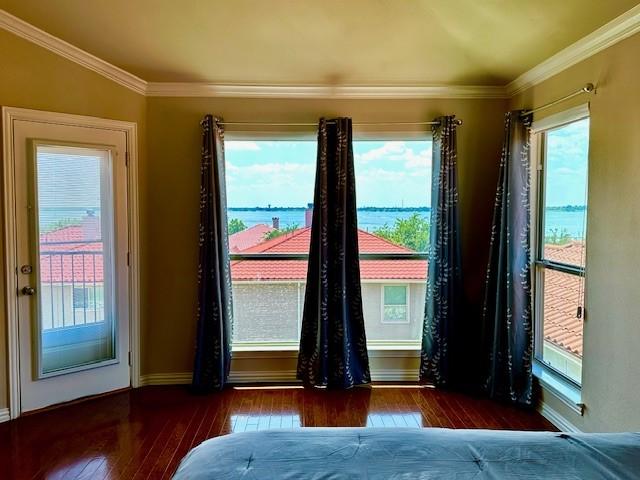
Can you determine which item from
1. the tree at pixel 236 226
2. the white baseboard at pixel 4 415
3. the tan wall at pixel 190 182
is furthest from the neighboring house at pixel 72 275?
the tree at pixel 236 226

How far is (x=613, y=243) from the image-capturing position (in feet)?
7.95

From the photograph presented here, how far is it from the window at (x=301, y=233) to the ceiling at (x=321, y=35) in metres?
0.62

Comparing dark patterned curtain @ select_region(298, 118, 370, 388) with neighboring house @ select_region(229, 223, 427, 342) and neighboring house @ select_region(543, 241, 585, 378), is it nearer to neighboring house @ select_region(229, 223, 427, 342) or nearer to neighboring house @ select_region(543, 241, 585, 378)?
neighboring house @ select_region(229, 223, 427, 342)

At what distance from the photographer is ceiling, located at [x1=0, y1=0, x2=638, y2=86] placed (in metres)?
2.44

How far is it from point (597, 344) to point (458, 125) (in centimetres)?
196

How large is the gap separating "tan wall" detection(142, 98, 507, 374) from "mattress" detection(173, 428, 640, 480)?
2295mm

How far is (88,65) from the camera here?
126 inches

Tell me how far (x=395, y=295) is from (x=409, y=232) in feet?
1.89

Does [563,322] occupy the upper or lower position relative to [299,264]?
lower

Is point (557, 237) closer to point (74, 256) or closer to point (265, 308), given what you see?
point (265, 308)

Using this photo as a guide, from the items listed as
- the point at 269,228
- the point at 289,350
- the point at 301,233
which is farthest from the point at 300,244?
the point at 289,350

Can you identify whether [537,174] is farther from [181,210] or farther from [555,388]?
[181,210]

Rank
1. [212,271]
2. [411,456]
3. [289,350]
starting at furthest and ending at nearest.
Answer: [289,350] → [212,271] → [411,456]

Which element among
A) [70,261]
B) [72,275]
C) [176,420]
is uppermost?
[70,261]
